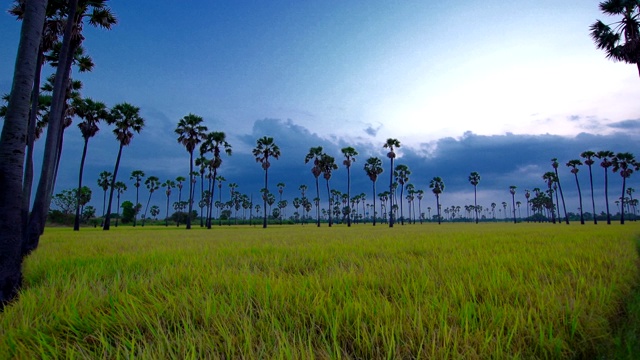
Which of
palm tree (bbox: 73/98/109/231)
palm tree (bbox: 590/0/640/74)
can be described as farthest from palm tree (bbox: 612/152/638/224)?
palm tree (bbox: 73/98/109/231)

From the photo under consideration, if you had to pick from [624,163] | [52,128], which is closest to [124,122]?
[52,128]

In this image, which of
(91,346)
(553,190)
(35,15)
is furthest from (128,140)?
(553,190)

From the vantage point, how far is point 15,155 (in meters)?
4.47

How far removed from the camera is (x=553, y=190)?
91.2 meters

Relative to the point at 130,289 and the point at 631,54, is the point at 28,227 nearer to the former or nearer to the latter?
the point at 130,289

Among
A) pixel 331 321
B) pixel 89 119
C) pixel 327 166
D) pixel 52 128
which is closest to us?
pixel 331 321

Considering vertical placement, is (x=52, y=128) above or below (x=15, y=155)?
above

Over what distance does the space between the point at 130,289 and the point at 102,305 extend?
583 mm

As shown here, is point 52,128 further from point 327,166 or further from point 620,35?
point 327,166

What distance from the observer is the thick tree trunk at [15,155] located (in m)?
3.99

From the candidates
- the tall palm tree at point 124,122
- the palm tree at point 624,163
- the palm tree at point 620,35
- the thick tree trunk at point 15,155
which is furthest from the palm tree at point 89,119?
the palm tree at point 624,163

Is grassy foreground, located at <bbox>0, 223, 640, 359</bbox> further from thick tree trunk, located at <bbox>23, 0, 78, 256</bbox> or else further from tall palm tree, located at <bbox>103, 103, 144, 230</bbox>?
tall palm tree, located at <bbox>103, 103, 144, 230</bbox>

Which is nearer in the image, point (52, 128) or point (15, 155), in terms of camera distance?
point (15, 155)

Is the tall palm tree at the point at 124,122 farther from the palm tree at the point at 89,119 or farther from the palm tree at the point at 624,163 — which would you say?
the palm tree at the point at 624,163
